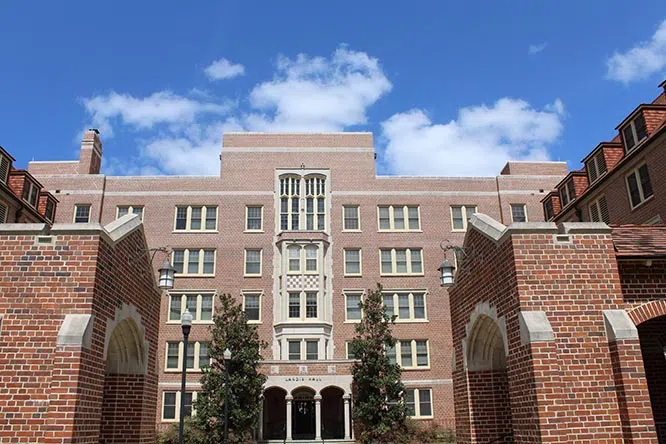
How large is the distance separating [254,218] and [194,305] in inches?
268

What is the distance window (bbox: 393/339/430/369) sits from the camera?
35.7 meters

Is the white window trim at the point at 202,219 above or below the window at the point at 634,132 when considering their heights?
above

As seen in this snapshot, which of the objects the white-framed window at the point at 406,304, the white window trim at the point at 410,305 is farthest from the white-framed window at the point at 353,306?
the white window trim at the point at 410,305

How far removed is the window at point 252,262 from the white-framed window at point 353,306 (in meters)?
5.90

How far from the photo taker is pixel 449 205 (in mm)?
39188

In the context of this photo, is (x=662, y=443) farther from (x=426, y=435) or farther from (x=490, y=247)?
(x=426, y=435)

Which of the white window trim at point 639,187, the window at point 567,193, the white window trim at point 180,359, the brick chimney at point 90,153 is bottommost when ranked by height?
the white window trim at point 180,359

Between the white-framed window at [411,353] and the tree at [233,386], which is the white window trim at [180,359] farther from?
A: the white-framed window at [411,353]

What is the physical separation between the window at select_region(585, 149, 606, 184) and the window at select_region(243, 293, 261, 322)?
20446mm

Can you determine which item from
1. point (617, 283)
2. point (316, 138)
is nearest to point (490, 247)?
point (617, 283)

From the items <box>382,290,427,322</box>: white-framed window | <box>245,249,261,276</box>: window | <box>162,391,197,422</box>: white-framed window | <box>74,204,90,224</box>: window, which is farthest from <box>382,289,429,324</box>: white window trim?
<box>74,204,90,224</box>: window

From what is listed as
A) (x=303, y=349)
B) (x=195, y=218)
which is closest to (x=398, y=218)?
(x=303, y=349)

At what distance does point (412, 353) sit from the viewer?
1412 inches

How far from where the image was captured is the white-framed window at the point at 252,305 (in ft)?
119
